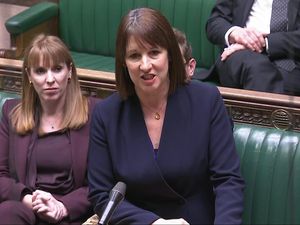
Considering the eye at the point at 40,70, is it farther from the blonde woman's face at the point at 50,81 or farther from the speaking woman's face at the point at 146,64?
the speaking woman's face at the point at 146,64

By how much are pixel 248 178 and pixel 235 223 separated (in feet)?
0.90

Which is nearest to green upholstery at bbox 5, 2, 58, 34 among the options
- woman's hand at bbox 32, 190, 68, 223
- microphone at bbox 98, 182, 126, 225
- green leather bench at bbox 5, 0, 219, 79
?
green leather bench at bbox 5, 0, 219, 79

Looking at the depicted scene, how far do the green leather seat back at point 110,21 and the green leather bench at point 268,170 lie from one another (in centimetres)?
109

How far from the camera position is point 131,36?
1582 mm

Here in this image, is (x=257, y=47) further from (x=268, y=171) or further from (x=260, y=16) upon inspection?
(x=268, y=171)

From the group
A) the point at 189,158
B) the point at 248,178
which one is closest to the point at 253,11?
the point at 248,178

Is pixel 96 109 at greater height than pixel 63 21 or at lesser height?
greater

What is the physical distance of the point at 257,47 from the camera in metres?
2.43

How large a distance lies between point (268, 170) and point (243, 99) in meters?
0.29

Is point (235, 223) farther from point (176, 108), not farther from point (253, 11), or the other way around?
point (253, 11)

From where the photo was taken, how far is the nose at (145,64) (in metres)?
1.58

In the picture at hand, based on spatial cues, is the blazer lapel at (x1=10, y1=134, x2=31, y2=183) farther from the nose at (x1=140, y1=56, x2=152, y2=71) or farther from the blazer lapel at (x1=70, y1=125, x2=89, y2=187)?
the nose at (x1=140, y1=56, x2=152, y2=71)

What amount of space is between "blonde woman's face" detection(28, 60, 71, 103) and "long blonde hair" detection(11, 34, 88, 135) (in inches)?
0.6

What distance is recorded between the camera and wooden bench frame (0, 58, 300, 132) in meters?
1.95
